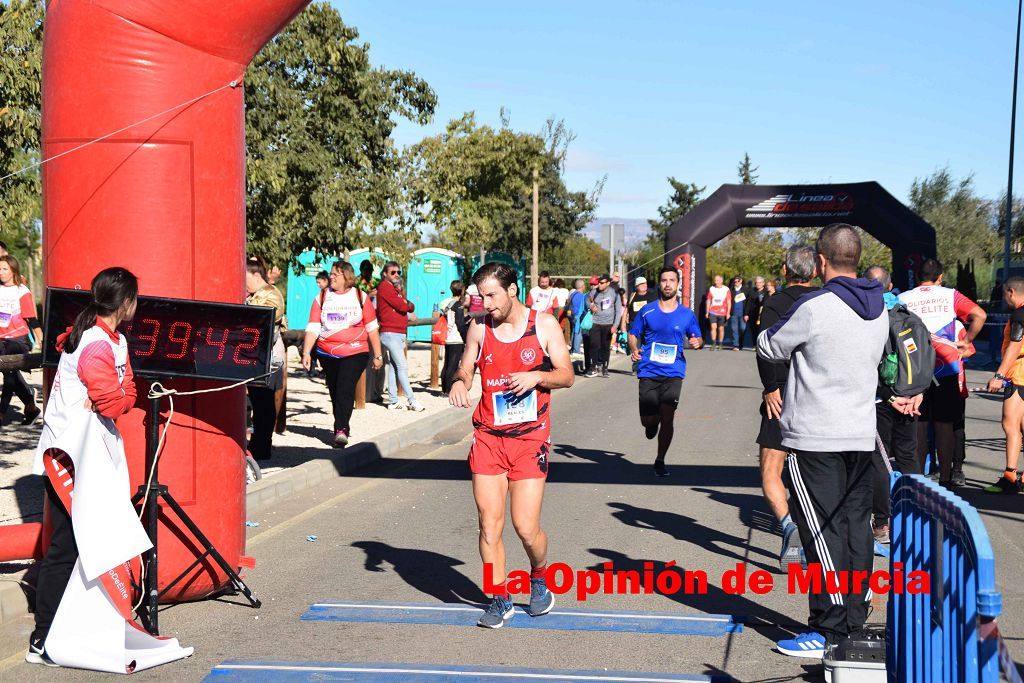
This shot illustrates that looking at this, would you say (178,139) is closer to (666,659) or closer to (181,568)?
(181,568)

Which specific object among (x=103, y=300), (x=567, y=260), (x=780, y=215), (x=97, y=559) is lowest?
(x=97, y=559)

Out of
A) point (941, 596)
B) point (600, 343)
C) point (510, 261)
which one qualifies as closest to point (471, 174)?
point (510, 261)

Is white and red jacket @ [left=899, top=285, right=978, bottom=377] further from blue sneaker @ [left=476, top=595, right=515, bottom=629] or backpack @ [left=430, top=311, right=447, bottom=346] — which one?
backpack @ [left=430, top=311, right=447, bottom=346]

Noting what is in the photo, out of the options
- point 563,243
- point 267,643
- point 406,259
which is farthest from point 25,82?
point 563,243

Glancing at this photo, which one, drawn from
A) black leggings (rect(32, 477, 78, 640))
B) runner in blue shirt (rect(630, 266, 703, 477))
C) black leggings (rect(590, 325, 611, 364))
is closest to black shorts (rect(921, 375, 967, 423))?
runner in blue shirt (rect(630, 266, 703, 477))

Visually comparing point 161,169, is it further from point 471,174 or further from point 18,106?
point 471,174

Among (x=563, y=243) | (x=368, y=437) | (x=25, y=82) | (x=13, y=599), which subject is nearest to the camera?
(x=13, y=599)

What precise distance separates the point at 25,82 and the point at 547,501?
540 centimetres

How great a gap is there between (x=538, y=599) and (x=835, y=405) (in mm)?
1900

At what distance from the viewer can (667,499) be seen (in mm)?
9688

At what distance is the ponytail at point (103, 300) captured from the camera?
216 inches

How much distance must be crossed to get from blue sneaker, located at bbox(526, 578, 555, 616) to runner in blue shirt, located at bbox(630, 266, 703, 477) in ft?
15.4

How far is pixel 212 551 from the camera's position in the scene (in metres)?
6.29

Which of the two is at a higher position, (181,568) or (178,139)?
(178,139)
